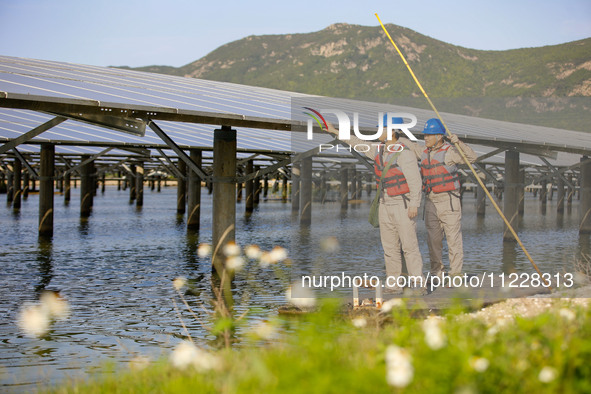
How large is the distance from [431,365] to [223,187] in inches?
397

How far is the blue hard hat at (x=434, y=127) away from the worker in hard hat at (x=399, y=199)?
1.02 feet

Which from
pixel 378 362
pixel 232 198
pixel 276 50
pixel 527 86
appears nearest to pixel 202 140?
pixel 232 198

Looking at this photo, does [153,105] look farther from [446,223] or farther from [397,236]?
[446,223]

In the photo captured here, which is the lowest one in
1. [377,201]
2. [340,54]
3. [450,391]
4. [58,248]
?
[58,248]

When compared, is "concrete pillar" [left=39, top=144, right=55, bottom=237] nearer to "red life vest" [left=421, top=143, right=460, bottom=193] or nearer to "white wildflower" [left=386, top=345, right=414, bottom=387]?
"red life vest" [left=421, top=143, right=460, bottom=193]

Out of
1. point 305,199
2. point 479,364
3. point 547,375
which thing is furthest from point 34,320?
point 305,199

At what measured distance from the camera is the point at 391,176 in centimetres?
924

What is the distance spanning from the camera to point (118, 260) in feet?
54.0

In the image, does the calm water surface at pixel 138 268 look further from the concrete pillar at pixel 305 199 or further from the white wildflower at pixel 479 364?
the white wildflower at pixel 479 364

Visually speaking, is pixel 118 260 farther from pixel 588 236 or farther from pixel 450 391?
pixel 588 236

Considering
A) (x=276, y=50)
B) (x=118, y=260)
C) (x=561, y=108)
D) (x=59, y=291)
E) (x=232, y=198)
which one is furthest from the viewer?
(x=276, y=50)

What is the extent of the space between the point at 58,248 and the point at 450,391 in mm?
16308

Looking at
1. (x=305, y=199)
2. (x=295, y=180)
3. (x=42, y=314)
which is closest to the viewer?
(x=42, y=314)

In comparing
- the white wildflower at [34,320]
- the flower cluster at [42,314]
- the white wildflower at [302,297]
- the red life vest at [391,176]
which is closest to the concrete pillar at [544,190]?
the white wildflower at [302,297]
